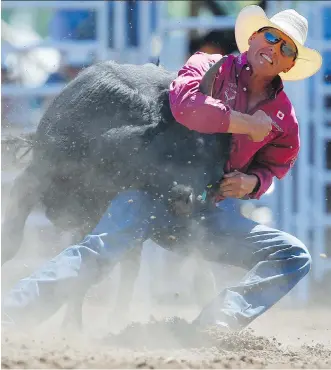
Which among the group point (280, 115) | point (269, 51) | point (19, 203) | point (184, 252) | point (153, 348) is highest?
point (269, 51)

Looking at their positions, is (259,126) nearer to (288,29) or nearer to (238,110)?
(238,110)

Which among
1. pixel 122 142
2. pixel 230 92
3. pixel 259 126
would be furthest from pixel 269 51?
pixel 122 142

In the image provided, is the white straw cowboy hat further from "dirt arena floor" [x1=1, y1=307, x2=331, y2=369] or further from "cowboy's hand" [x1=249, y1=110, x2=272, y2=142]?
"dirt arena floor" [x1=1, y1=307, x2=331, y2=369]

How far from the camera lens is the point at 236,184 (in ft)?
13.3

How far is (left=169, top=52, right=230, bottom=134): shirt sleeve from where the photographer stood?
3744 mm

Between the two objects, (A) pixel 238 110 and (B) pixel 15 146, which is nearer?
(A) pixel 238 110

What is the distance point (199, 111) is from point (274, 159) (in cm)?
57

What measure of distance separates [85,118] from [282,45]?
3.01 feet

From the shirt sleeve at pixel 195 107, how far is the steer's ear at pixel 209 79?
0.08 feet

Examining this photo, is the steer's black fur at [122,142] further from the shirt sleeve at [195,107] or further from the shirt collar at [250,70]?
the shirt collar at [250,70]

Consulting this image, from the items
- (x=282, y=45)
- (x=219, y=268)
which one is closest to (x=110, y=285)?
(x=219, y=268)

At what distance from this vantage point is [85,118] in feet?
13.2

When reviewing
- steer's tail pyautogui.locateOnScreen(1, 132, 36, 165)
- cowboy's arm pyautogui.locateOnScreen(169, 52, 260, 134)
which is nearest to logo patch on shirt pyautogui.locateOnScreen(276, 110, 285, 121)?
cowboy's arm pyautogui.locateOnScreen(169, 52, 260, 134)

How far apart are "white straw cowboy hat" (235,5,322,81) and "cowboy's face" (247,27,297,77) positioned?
36mm
